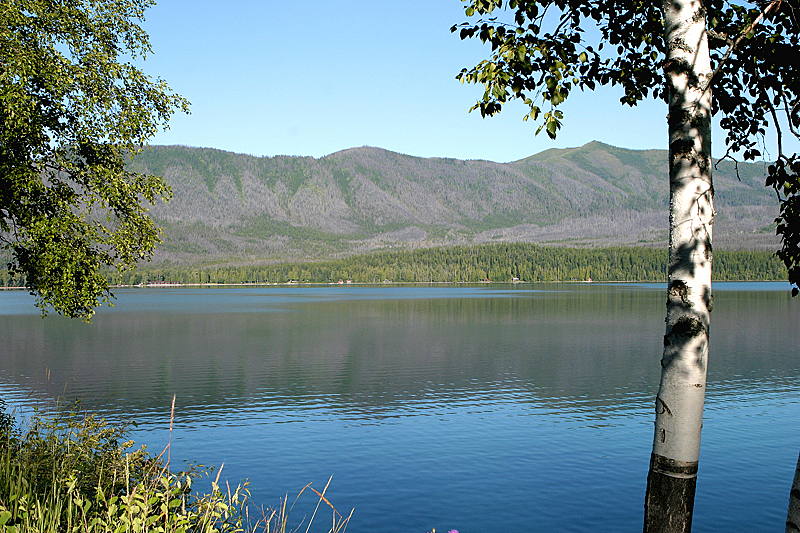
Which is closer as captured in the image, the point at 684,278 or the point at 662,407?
the point at 684,278

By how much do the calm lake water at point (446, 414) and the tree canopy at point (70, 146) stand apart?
15.1ft

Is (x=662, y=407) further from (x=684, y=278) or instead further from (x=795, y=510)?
(x=795, y=510)

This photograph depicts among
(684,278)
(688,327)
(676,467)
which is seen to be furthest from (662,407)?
(684,278)

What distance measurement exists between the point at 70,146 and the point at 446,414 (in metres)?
19.3

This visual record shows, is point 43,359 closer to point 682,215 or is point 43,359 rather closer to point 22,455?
point 22,455

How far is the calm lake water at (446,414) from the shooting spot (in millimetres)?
19734

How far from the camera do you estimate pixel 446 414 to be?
105ft

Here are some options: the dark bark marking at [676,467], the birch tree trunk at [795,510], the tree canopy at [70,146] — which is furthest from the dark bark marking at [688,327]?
the tree canopy at [70,146]

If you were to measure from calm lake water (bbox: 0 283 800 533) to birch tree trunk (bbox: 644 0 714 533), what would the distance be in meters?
10.5

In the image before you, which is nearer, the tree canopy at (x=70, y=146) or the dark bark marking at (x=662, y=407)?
the dark bark marking at (x=662, y=407)

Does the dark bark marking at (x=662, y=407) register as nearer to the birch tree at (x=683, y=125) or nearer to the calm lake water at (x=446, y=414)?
the birch tree at (x=683, y=125)

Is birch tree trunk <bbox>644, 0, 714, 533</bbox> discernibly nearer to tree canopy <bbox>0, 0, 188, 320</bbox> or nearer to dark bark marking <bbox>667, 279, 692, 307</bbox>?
dark bark marking <bbox>667, 279, 692, 307</bbox>

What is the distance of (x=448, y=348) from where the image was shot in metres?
59.9

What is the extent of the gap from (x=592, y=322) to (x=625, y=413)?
56806mm
